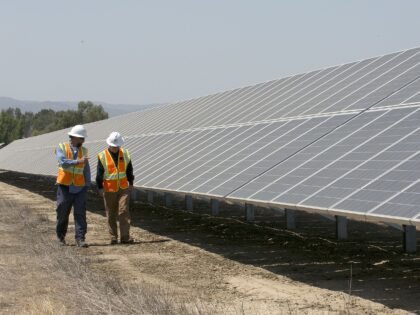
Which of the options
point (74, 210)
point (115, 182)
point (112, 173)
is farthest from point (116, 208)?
point (74, 210)

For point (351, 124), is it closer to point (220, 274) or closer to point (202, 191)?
point (202, 191)

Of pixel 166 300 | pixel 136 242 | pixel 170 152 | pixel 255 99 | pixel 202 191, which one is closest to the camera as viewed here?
pixel 166 300

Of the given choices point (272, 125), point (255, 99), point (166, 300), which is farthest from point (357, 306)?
point (255, 99)

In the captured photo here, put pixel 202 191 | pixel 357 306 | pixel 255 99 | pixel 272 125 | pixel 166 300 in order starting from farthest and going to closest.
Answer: pixel 255 99, pixel 272 125, pixel 202 191, pixel 357 306, pixel 166 300

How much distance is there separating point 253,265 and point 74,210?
391 centimetres

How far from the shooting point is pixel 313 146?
11938mm

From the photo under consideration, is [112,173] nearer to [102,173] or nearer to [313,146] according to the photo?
[102,173]

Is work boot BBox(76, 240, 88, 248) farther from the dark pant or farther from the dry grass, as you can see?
the dry grass

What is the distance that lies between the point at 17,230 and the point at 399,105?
873 centimetres

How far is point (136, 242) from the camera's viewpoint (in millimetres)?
13766

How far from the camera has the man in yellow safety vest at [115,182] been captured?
13.4 metres

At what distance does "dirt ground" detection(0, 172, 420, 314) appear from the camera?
824 centimetres

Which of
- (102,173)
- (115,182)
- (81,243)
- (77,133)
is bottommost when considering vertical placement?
(81,243)

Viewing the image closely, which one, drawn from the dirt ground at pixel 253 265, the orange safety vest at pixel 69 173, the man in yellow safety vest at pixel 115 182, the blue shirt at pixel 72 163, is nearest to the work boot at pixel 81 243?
the dirt ground at pixel 253 265
